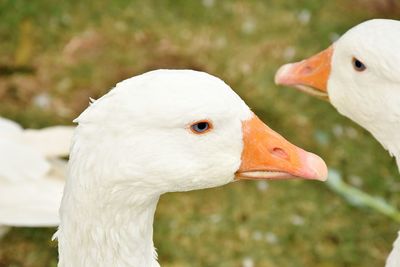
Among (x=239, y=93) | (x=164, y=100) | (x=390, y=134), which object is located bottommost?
(x=239, y=93)

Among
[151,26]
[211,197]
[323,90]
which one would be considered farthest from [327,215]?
[151,26]

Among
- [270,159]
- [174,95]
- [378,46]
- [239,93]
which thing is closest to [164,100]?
[174,95]

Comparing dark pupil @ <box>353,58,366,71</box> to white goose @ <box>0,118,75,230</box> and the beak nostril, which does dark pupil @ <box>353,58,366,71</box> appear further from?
white goose @ <box>0,118,75,230</box>

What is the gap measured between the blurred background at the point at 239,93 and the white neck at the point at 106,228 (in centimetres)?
200

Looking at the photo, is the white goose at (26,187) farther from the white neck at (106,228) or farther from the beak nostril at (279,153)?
the beak nostril at (279,153)

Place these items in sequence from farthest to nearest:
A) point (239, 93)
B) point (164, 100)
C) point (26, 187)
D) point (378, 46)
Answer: point (239, 93) < point (26, 187) < point (378, 46) < point (164, 100)

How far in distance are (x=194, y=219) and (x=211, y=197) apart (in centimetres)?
22

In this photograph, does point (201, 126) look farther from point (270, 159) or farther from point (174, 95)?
point (270, 159)

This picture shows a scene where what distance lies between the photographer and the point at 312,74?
3574 millimetres

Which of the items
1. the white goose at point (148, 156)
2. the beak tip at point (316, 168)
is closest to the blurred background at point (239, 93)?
the white goose at point (148, 156)

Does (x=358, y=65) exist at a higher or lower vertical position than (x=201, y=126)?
lower

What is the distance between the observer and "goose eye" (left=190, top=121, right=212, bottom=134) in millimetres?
2510

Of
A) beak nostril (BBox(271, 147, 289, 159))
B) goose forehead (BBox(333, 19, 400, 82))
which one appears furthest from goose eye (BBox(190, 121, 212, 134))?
goose forehead (BBox(333, 19, 400, 82))

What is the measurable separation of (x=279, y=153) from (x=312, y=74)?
97cm
